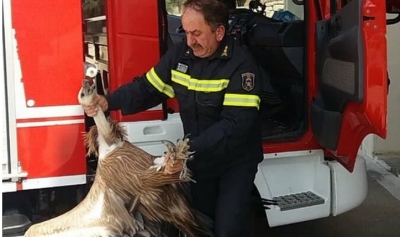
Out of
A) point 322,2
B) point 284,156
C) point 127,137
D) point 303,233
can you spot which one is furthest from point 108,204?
point 303,233

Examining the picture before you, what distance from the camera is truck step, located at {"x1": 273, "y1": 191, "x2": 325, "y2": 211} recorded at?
4027mm

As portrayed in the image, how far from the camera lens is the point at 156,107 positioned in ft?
11.6

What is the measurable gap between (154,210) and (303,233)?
8.11 feet

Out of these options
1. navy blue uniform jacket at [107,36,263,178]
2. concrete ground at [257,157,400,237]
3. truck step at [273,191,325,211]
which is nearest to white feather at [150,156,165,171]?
navy blue uniform jacket at [107,36,263,178]

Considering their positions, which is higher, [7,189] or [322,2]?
[322,2]

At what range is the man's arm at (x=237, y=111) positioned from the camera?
2.92 meters

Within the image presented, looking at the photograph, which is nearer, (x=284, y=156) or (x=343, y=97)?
(x=343, y=97)

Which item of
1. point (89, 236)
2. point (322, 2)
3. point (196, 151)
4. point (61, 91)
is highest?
point (322, 2)

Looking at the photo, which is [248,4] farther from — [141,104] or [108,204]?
[108,204]

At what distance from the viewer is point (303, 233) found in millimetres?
5270

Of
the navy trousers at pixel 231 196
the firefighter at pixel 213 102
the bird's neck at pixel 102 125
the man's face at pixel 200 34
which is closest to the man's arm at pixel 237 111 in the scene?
the firefighter at pixel 213 102

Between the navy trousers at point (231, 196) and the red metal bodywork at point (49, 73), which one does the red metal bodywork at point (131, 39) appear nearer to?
the red metal bodywork at point (49, 73)

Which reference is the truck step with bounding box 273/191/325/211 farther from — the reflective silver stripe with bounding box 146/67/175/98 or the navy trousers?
the reflective silver stripe with bounding box 146/67/175/98

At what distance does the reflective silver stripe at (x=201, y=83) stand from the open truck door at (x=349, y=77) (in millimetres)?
714
